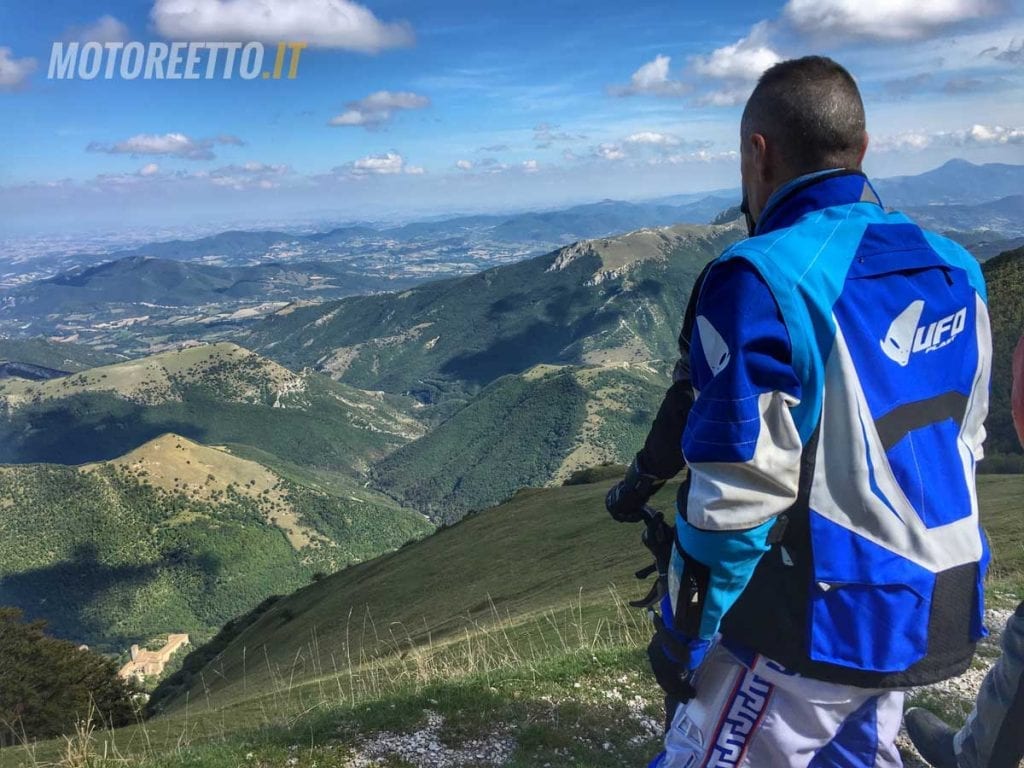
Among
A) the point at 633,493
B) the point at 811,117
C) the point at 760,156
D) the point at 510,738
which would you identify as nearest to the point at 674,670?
the point at 633,493

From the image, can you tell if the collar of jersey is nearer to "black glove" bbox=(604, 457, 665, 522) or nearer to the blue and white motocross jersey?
the blue and white motocross jersey

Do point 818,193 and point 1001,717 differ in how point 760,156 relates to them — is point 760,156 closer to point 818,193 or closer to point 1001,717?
point 818,193

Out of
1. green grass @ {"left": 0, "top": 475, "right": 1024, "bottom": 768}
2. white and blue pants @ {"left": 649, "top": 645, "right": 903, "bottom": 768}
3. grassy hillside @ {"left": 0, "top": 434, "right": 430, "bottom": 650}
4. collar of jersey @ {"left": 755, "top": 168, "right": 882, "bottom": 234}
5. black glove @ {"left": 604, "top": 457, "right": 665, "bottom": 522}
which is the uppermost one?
collar of jersey @ {"left": 755, "top": 168, "right": 882, "bottom": 234}

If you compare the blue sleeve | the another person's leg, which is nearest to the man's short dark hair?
the blue sleeve

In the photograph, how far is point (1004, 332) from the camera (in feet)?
198

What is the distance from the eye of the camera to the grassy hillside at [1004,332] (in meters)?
48.5

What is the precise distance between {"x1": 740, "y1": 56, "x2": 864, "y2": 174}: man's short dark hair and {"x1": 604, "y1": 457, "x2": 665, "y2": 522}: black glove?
5.28 feet

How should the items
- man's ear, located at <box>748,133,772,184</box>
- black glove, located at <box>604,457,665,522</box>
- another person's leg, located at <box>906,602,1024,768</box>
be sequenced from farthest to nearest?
1. another person's leg, located at <box>906,602,1024,768</box>
2. black glove, located at <box>604,457,665,522</box>
3. man's ear, located at <box>748,133,772,184</box>

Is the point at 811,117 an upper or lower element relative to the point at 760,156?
upper

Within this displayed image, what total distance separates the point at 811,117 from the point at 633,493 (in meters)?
1.97

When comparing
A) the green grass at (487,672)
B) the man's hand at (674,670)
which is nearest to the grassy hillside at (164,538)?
the green grass at (487,672)

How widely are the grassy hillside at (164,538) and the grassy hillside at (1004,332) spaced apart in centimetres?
14278

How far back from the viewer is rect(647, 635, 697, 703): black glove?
306 centimetres

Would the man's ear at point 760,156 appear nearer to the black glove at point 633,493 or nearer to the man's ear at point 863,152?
the man's ear at point 863,152
